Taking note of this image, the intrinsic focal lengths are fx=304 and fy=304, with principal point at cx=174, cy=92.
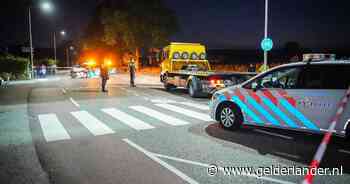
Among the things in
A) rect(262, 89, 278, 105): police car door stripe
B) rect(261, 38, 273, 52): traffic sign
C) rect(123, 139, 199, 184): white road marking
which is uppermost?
rect(261, 38, 273, 52): traffic sign

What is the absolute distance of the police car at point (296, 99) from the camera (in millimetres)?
5926

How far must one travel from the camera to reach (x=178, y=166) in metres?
5.12

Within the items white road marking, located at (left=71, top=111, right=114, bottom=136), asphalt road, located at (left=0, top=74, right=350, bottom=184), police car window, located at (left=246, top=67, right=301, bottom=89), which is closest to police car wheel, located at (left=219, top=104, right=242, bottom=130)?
asphalt road, located at (left=0, top=74, right=350, bottom=184)

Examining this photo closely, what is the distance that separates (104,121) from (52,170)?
13.4 ft

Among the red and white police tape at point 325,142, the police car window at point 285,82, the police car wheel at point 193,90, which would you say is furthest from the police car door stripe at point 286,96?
the police car wheel at point 193,90

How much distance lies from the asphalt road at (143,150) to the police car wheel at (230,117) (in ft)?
0.60

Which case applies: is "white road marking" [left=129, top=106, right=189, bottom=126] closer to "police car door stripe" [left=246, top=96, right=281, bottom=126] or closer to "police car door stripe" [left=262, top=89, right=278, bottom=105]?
"police car door stripe" [left=246, top=96, right=281, bottom=126]

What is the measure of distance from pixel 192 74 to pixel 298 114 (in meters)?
8.32

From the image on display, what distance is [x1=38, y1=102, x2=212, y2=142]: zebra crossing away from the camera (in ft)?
25.6

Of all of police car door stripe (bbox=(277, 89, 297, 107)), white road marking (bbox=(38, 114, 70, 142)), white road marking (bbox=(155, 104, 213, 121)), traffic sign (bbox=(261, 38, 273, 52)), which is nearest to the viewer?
police car door stripe (bbox=(277, 89, 297, 107))

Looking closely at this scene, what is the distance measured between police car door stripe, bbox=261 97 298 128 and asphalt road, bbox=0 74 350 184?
401 millimetres

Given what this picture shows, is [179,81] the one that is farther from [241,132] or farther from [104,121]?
[241,132]

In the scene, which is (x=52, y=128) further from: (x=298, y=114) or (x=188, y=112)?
(x=298, y=114)

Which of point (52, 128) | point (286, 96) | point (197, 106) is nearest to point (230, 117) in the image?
point (286, 96)
